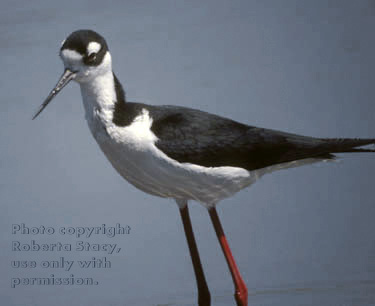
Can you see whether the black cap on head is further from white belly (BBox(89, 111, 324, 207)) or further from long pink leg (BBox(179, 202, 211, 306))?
long pink leg (BBox(179, 202, 211, 306))

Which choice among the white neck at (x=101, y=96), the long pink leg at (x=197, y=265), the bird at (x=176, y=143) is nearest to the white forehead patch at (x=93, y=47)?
the bird at (x=176, y=143)

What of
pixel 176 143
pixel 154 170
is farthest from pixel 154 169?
pixel 176 143

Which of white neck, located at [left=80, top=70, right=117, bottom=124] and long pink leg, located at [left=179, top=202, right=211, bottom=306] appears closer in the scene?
white neck, located at [left=80, top=70, right=117, bottom=124]

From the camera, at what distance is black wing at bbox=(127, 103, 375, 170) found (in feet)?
15.1

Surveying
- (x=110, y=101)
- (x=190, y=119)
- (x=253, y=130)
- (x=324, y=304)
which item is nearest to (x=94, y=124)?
(x=110, y=101)

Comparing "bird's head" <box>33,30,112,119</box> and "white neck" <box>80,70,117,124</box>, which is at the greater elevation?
"bird's head" <box>33,30,112,119</box>

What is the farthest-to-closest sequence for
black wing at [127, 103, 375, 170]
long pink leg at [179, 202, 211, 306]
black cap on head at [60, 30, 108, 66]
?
long pink leg at [179, 202, 211, 306] → black wing at [127, 103, 375, 170] → black cap on head at [60, 30, 108, 66]

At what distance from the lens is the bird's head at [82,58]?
14.7ft

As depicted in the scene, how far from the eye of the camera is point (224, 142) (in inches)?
184

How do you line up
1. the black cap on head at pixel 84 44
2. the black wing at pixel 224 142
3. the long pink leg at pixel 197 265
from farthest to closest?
the long pink leg at pixel 197 265 < the black wing at pixel 224 142 < the black cap on head at pixel 84 44

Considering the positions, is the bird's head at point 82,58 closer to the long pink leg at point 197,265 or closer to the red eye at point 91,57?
the red eye at point 91,57

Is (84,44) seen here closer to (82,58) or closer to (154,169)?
(82,58)

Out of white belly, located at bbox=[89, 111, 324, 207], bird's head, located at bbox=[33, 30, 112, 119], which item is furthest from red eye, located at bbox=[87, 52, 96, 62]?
white belly, located at bbox=[89, 111, 324, 207]

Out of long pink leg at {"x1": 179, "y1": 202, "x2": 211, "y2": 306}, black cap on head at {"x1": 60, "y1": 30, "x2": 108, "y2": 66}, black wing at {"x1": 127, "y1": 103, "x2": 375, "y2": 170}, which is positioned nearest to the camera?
black cap on head at {"x1": 60, "y1": 30, "x2": 108, "y2": 66}
